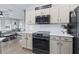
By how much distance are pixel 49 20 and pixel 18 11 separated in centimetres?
315

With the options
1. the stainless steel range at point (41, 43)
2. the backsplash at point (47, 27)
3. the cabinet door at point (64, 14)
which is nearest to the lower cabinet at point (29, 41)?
the stainless steel range at point (41, 43)


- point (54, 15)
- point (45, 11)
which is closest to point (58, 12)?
point (54, 15)

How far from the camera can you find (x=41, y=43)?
3.07 m

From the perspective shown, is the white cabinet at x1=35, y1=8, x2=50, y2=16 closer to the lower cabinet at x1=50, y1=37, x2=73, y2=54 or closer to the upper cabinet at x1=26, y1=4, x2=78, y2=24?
the upper cabinet at x1=26, y1=4, x2=78, y2=24

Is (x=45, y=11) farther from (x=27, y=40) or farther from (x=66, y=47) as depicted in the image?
(x=66, y=47)

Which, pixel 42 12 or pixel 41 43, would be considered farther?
pixel 42 12

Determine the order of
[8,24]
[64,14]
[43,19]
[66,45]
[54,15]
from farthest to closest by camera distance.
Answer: [8,24], [43,19], [54,15], [64,14], [66,45]

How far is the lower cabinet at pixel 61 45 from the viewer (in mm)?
2502

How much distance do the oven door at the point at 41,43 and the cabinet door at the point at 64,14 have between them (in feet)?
3.12

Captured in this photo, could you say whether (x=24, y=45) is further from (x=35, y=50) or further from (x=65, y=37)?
(x=65, y=37)

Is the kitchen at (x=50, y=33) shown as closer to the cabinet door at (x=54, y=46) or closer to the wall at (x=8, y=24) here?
the cabinet door at (x=54, y=46)

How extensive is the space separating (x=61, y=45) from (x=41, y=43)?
79cm

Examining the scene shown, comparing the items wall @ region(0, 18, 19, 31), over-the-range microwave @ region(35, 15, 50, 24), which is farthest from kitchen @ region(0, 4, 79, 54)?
wall @ region(0, 18, 19, 31)

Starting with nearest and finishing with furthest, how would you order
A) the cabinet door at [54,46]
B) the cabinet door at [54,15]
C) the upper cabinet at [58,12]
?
1. the cabinet door at [54,46]
2. the upper cabinet at [58,12]
3. the cabinet door at [54,15]
